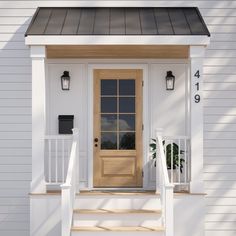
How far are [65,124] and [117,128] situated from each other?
3.08 feet

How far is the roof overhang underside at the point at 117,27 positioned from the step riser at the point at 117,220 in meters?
2.60

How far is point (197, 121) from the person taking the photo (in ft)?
27.3

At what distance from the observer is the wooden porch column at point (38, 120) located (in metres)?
8.24

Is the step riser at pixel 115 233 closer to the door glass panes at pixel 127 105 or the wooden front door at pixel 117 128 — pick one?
the wooden front door at pixel 117 128

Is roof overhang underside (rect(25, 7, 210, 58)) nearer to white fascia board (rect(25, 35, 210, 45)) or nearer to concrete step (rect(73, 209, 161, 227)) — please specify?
white fascia board (rect(25, 35, 210, 45))

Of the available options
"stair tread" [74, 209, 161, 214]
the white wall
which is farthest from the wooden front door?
"stair tread" [74, 209, 161, 214]

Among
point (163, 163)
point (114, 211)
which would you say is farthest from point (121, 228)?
point (163, 163)

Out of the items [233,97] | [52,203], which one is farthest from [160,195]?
[233,97]

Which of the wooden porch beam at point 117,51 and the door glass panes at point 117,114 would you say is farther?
the door glass panes at point 117,114

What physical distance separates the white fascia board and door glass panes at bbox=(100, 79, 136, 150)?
5.01 ft

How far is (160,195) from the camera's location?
8289mm

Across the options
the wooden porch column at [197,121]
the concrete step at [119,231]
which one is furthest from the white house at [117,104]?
the concrete step at [119,231]

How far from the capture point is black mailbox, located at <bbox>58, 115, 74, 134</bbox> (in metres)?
9.50

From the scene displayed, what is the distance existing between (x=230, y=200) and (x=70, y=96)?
11.0 feet
